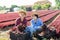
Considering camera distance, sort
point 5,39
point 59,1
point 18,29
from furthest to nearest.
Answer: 1. point 59,1
2. point 5,39
3. point 18,29

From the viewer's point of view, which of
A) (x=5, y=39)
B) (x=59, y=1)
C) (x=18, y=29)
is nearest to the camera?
(x=18, y=29)

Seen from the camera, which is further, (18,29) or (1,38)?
(1,38)

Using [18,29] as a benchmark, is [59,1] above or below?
below

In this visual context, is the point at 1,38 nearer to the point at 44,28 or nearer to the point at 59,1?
the point at 44,28

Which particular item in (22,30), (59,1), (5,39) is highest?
(22,30)

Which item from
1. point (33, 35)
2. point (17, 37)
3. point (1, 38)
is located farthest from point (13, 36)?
point (1, 38)

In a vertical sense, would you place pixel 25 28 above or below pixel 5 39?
above

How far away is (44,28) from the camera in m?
5.05

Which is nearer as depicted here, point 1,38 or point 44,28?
point 44,28

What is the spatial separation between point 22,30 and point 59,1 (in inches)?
1755

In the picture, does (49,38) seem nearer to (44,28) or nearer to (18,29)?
(44,28)

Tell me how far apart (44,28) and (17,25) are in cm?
62

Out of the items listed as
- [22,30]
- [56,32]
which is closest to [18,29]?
[22,30]

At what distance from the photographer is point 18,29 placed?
4992mm
